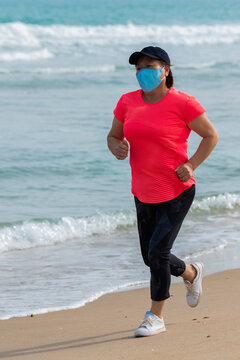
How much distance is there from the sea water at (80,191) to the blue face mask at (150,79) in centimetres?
194

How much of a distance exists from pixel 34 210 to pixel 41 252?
5.00 feet

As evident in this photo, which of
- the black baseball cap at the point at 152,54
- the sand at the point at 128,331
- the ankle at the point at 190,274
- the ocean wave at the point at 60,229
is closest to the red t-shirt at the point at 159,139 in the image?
the black baseball cap at the point at 152,54

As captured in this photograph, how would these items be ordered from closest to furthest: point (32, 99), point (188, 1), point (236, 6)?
point (32, 99)
point (236, 6)
point (188, 1)

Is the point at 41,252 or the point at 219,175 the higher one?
the point at 41,252

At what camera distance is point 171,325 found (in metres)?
4.41

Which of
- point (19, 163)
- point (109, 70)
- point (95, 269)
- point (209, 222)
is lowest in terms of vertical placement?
point (109, 70)

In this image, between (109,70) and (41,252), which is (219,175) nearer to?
(41,252)

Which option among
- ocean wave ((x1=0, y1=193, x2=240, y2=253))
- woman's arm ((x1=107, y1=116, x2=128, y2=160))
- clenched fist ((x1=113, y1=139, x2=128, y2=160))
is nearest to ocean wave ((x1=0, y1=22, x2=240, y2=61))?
ocean wave ((x1=0, y1=193, x2=240, y2=253))

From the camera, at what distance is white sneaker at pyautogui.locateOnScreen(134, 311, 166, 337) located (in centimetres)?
417

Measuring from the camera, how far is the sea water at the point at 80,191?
20.2 ft

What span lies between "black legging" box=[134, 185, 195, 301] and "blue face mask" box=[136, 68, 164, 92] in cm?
64

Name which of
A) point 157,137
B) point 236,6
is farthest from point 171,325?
point 236,6

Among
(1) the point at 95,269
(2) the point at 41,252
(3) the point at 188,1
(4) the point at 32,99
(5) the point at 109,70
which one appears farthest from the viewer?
(3) the point at 188,1

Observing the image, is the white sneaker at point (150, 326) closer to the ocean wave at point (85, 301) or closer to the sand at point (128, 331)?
the sand at point (128, 331)
